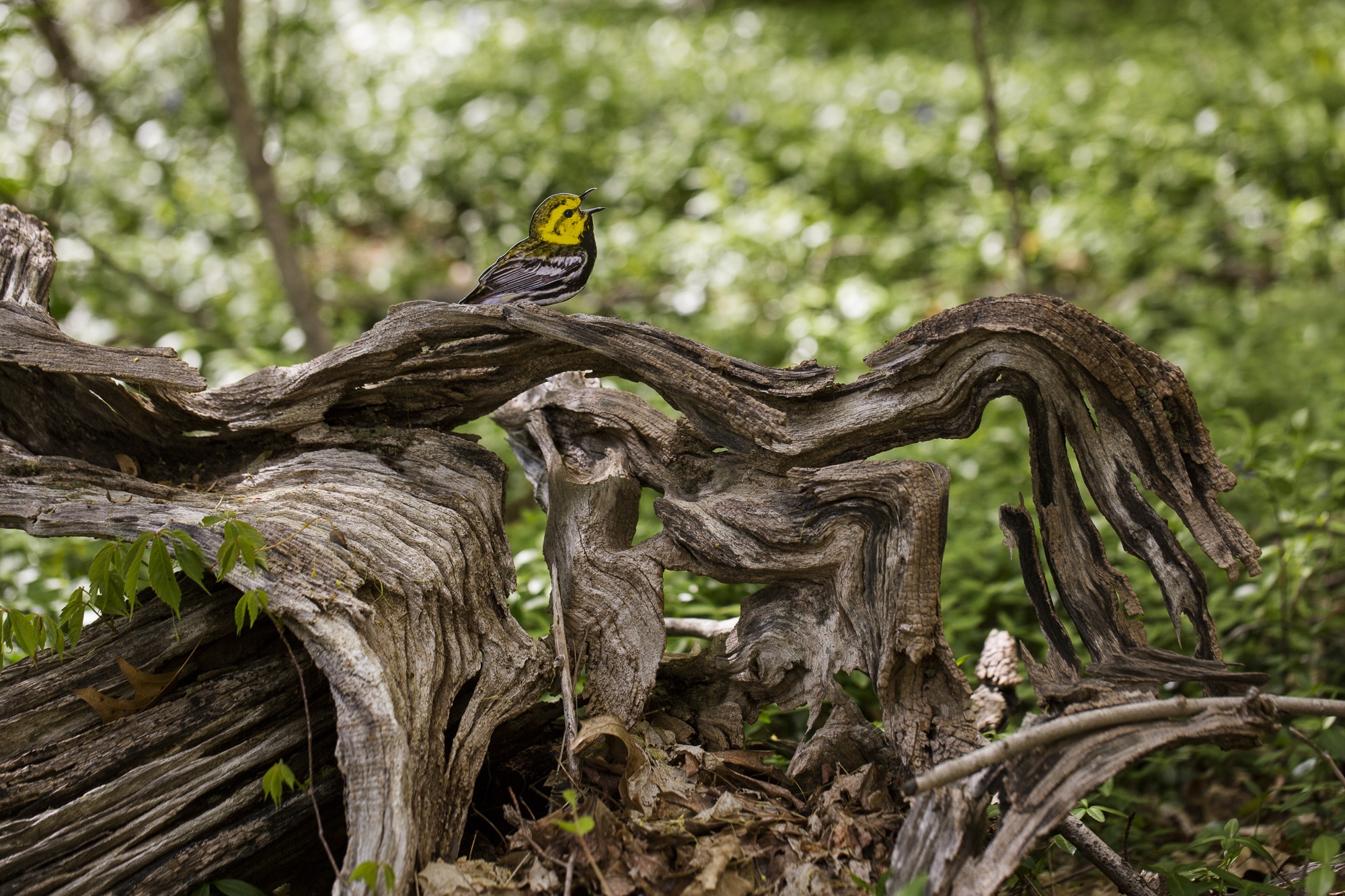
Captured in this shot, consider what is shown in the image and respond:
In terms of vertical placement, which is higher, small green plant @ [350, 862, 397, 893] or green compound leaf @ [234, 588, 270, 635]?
green compound leaf @ [234, 588, 270, 635]

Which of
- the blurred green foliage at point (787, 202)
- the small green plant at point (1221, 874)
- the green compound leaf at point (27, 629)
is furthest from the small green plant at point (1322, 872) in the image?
the green compound leaf at point (27, 629)

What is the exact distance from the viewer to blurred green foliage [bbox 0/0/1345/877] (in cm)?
404

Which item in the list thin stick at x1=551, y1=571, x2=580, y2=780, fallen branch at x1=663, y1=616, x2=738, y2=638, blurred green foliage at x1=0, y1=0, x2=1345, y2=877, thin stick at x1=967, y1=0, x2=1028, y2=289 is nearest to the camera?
thin stick at x1=551, y1=571, x2=580, y2=780

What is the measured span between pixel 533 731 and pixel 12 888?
47.5 inches

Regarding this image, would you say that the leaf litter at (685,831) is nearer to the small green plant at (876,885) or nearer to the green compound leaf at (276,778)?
the small green plant at (876,885)

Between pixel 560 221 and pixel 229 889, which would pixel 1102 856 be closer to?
pixel 229 889

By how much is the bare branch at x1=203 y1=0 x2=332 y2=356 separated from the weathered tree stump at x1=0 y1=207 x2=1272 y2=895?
102 inches

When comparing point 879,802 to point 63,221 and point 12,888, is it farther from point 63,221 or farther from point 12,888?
point 63,221

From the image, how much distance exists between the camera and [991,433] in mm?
5320

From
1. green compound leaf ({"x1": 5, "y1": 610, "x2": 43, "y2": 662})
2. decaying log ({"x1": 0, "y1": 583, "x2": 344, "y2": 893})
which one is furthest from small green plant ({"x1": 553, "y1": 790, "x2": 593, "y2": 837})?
green compound leaf ({"x1": 5, "y1": 610, "x2": 43, "y2": 662})

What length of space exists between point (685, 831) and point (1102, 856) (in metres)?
1.09

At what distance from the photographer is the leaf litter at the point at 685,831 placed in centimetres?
190

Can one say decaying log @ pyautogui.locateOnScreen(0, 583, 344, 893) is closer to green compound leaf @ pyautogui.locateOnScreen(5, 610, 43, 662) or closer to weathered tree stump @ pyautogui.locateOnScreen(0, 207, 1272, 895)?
weathered tree stump @ pyautogui.locateOnScreen(0, 207, 1272, 895)

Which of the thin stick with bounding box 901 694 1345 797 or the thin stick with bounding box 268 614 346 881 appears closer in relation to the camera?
the thin stick with bounding box 901 694 1345 797
